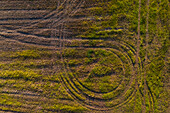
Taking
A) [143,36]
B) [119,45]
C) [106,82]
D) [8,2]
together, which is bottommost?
[106,82]

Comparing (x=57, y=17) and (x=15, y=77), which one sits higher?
(x=57, y=17)

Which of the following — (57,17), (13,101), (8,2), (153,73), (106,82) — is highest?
(8,2)

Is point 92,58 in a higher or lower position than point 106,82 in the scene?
higher

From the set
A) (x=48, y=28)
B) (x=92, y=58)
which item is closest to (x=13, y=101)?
(x=48, y=28)

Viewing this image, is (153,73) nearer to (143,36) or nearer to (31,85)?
(143,36)

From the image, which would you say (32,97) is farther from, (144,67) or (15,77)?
(144,67)

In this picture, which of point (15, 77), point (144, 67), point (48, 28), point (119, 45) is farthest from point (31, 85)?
point (144, 67)
